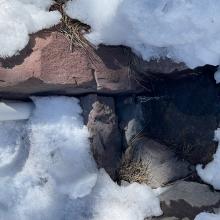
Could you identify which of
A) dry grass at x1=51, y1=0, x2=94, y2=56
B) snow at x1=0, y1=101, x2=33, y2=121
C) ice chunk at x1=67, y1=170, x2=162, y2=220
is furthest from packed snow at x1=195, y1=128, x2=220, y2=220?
snow at x1=0, y1=101, x2=33, y2=121

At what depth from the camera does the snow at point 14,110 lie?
2.00 m

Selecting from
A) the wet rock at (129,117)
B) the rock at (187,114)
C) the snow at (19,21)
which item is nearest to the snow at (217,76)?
the rock at (187,114)

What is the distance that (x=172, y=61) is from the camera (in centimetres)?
199

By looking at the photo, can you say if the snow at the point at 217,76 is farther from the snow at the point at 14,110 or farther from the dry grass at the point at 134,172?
the snow at the point at 14,110

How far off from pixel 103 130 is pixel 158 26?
59 cm

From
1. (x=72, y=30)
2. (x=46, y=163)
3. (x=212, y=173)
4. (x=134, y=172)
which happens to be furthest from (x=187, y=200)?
(x=72, y=30)

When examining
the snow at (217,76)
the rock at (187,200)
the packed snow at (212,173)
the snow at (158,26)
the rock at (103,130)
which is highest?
the snow at (158,26)

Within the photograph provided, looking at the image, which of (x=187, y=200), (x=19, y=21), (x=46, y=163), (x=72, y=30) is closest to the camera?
(x=19, y=21)

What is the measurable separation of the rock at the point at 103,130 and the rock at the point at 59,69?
65 mm

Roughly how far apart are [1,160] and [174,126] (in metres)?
0.91

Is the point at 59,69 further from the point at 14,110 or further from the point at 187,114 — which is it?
the point at 187,114

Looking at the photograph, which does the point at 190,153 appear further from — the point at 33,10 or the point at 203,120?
the point at 33,10

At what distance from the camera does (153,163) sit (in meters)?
2.23

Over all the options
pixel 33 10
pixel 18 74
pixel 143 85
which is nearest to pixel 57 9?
pixel 33 10
